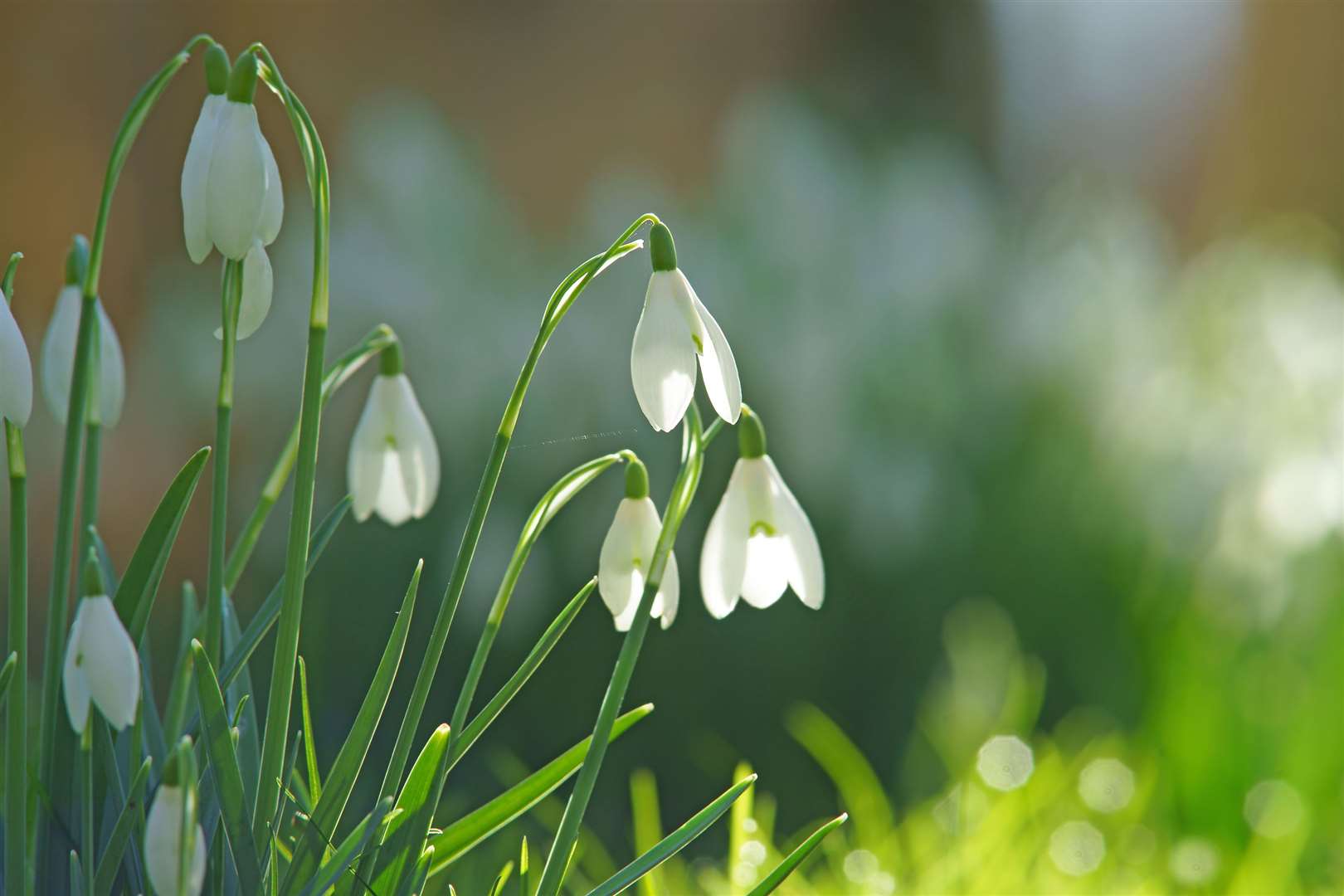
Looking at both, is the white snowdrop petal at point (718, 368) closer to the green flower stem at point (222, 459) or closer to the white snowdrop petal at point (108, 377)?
the green flower stem at point (222, 459)

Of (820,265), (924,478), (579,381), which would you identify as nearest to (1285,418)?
(924,478)

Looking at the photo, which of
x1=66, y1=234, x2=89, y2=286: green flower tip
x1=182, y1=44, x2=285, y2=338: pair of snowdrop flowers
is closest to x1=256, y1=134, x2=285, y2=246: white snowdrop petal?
x1=182, y1=44, x2=285, y2=338: pair of snowdrop flowers

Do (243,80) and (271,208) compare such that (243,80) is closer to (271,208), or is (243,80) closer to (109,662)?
(271,208)

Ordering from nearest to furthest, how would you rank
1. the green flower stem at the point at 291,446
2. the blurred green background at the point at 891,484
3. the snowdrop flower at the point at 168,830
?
1. the snowdrop flower at the point at 168,830
2. the green flower stem at the point at 291,446
3. the blurred green background at the point at 891,484

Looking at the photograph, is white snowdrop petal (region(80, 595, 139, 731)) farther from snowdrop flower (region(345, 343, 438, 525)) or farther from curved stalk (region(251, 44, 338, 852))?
snowdrop flower (region(345, 343, 438, 525))

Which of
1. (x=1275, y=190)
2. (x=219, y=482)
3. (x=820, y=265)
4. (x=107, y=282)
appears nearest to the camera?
(x=219, y=482)

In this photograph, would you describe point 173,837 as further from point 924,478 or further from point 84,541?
point 924,478

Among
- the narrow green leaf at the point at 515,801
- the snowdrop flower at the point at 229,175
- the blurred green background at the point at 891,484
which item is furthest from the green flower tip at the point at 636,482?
the blurred green background at the point at 891,484
